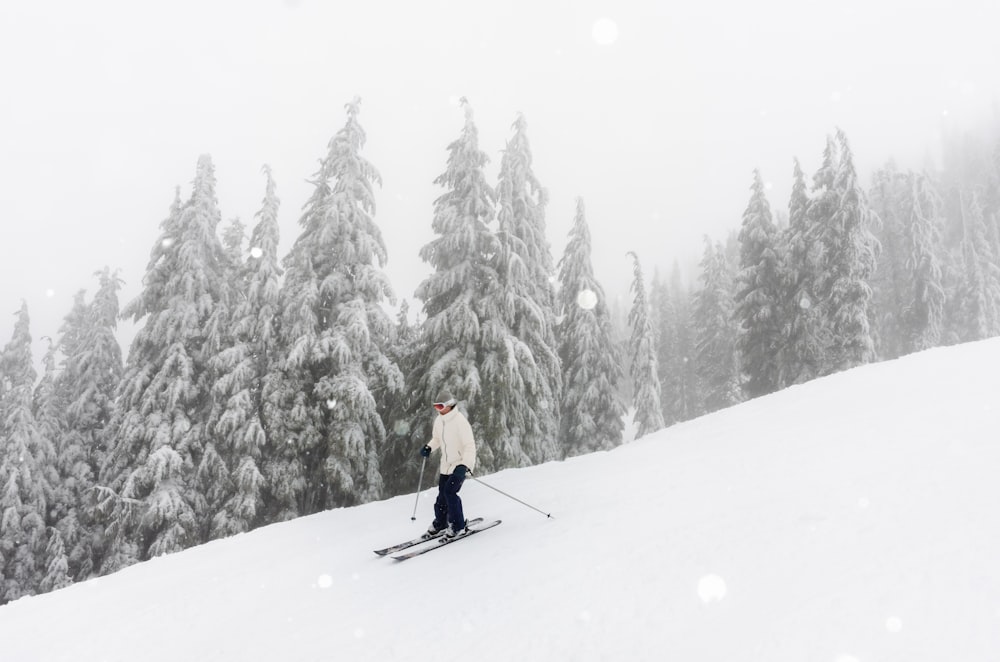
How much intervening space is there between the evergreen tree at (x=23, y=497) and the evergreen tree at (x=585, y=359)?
21.7 meters

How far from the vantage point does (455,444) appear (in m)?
9.00

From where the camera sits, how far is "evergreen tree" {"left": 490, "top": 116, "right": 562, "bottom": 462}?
18000mm

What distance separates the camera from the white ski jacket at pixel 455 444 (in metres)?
8.91

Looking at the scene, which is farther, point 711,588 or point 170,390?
point 170,390

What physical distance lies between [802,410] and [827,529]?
675cm

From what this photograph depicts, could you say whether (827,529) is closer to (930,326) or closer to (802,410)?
(802,410)

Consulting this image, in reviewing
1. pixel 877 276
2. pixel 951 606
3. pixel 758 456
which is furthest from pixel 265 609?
pixel 877 276

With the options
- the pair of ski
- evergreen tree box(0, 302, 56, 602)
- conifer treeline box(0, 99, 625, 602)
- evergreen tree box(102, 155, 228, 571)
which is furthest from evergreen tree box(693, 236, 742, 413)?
evergreen tree box(0, 302, 56, 602)

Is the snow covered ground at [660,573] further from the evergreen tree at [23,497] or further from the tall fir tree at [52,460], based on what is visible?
the evergreen tree at [23,497]

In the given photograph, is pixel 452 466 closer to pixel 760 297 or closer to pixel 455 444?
pixel 455 444

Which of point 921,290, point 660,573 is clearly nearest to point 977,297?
point 921,290

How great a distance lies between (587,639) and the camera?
514cm

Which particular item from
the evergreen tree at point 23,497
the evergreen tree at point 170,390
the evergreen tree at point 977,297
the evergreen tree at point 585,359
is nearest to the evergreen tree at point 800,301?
the evergreen tree at point 585,359

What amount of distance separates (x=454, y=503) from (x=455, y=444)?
0.87 metres
